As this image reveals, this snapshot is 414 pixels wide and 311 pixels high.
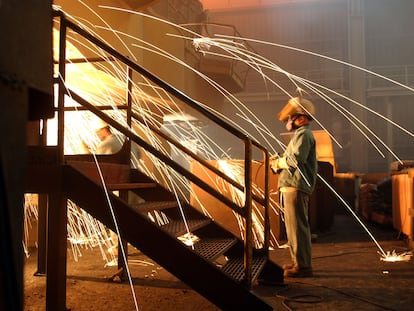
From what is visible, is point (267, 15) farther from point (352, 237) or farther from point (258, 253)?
point (258, 253)

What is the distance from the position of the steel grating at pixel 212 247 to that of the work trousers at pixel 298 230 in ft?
2.98

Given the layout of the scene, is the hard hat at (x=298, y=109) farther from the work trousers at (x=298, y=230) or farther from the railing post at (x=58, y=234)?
the railing post at (x=58, y=234)

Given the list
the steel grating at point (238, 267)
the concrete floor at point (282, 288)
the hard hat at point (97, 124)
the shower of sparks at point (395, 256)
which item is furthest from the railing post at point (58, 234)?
the shower of sparks at point (395, 256)

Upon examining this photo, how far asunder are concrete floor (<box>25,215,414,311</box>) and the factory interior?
0.02 m

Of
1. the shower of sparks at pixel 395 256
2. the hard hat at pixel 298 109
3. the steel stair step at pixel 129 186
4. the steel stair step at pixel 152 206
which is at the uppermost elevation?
the hard hat at pixel 298 109

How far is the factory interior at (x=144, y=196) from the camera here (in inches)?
71.5

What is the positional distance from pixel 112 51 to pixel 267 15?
61.0 feet

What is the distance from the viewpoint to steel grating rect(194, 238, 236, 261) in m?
3.62

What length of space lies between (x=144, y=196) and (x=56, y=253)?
4.82 ft

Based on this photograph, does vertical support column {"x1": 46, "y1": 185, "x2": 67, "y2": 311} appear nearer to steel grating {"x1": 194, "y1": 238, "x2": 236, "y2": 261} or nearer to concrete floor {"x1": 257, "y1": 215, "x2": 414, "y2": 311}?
steel grating {"x1": 194, "y1": 238, "x2": 236, "y2": 261}

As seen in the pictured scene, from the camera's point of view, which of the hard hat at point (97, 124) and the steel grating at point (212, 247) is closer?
the steel grating at point (212, 247)

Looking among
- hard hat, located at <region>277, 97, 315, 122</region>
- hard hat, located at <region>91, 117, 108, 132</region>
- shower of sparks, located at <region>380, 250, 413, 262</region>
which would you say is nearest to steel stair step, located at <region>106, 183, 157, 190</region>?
hard hat, located at <region>277, 97, 315, 122</region>

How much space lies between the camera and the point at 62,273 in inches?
135

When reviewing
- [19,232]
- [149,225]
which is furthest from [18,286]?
[149,225]
